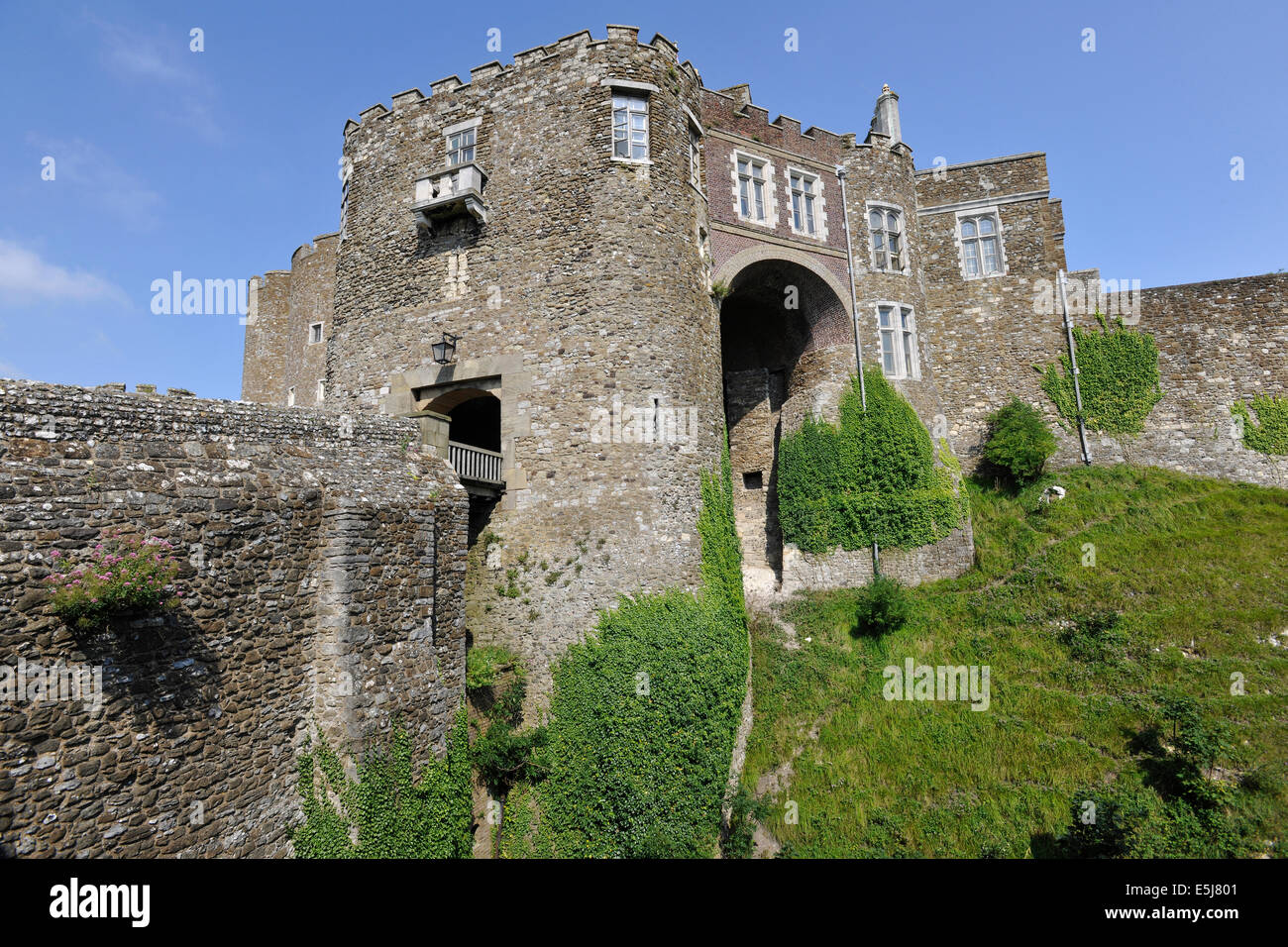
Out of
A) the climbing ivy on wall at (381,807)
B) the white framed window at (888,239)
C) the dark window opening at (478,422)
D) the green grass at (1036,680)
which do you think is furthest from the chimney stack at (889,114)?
the climbing ivy on wall at (381,807)

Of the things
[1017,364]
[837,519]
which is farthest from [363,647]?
[1017,364]

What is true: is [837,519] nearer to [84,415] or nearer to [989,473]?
[989,473]

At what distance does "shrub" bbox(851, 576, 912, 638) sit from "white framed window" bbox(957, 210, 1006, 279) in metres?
12.5

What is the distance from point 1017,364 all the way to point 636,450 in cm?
1498

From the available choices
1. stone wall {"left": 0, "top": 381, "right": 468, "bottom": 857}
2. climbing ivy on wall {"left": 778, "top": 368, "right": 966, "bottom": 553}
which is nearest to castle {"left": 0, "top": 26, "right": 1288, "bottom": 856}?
stone wall {"left": 0, "top": 381, "right": 468, "bottom": 857}

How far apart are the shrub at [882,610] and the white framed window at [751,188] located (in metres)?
11.2

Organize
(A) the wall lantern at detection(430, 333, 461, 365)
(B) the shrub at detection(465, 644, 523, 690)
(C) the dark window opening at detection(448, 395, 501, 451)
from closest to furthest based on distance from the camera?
(B) the shrub at detection(465, 644, 523, 690), (A) the wall lantern at detection(430, 333, 461, 365), (C) the dark window opening at detection(448, 395, 501, 451)

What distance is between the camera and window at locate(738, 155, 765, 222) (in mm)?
19000

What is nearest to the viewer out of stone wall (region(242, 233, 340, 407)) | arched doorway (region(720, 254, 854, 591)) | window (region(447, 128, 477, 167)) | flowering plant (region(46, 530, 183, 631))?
flowering plant (region(46, 530, 183, 631))

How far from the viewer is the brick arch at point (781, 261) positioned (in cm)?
1795

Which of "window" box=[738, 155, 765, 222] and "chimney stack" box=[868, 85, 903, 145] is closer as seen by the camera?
"window" box=[738, 155, 765, 222]
